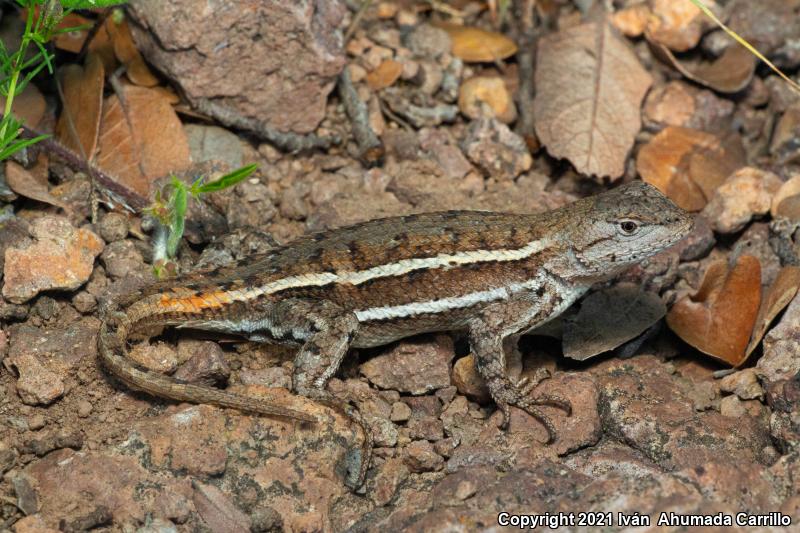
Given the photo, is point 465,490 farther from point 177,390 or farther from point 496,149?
point 496,149

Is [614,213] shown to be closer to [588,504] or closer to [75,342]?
[588,504]

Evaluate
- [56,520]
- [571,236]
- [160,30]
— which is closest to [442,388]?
[571,236]

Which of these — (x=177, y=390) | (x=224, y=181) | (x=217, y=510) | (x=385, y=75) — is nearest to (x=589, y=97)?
(x=385, y=75)

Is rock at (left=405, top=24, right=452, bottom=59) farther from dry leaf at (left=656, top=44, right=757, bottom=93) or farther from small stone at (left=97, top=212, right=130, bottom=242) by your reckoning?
small stone at (left=97, top=212, right=130, bottom=242)

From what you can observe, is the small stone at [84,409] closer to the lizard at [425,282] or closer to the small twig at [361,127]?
the lizard at [425,282]

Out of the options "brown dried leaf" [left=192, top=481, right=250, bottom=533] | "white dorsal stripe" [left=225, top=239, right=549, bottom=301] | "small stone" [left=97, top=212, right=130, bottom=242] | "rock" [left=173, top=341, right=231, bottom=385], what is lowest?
"brown dried leaf" [left=192, top=481, right=250, bottom=533]

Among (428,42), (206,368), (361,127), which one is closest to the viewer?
(206,368)

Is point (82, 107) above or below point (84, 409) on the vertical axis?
above

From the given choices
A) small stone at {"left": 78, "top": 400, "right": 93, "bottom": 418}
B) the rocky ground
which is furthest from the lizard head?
small stone at {"left": 78, "top": 400, "right": 93, "bottom": 418}

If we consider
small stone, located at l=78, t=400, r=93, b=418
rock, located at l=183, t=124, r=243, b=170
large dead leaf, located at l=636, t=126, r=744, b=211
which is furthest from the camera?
large dead leaf, located at l=636, t=126, r=744, b=211
